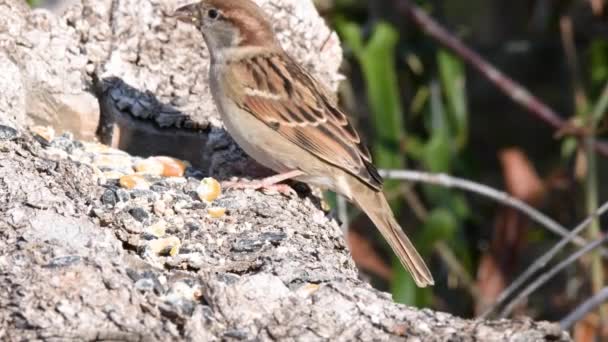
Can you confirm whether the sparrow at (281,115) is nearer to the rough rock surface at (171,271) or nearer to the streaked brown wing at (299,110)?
the streaked brown wing at (299,110)

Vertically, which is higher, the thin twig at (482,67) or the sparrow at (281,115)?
the thin twig at (482,67)

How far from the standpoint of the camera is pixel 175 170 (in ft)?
13.2

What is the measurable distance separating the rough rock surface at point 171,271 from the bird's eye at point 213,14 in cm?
96

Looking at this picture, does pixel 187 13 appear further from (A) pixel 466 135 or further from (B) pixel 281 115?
(A) pixel 466 135

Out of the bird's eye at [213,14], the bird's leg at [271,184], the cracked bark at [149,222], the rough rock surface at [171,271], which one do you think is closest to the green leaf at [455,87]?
the cracked bark at [149,222]

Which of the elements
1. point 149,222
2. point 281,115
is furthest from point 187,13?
point 149,222

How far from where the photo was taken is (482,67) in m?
6.22

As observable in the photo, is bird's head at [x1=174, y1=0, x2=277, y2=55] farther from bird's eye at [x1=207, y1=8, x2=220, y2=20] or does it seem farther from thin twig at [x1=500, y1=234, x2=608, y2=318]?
thin twig at [x1=500, y1=234, x2=608, y2=318]

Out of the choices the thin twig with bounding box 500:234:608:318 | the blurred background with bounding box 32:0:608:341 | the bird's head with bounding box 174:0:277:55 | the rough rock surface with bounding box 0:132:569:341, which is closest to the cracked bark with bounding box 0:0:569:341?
the rough rock surface with bounding box 0:132:569:341

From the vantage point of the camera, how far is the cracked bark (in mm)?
2635

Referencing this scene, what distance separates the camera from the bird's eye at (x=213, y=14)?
4.50 m

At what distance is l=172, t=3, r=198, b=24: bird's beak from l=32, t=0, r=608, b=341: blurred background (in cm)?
163

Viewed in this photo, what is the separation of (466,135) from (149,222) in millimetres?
3336

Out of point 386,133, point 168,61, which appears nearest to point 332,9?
point 386,133
